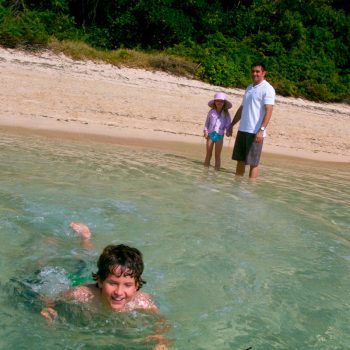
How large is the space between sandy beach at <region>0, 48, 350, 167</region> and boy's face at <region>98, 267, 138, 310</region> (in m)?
7.60

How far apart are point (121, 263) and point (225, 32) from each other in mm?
19810

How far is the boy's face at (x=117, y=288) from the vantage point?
3951 millimetres

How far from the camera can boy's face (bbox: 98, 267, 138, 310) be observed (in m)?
3.95

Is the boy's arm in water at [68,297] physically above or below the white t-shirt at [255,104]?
below

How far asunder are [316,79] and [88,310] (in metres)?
17.8

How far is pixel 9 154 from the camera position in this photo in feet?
29.2

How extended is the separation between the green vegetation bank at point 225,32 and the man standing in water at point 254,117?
9.69 metres

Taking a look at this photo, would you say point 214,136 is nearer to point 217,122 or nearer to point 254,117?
point 217,122

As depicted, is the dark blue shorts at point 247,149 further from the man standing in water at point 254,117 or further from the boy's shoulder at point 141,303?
the boy's shoulder at point 141,303

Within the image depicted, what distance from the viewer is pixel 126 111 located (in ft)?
44.9

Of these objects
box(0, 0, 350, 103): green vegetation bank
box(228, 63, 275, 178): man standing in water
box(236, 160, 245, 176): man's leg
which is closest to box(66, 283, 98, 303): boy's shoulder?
box(228, 63, 275, 178): man standing in water

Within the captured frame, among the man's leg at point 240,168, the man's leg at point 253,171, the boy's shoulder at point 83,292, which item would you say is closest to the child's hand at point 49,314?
the boy's shoulder at point 83,292

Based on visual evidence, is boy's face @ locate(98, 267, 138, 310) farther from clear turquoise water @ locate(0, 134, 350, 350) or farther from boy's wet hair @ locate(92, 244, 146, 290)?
clear turquoise water @ locate(0, 134, 350, 350)

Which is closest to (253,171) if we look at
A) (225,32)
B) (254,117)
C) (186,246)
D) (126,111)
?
(254,117)
